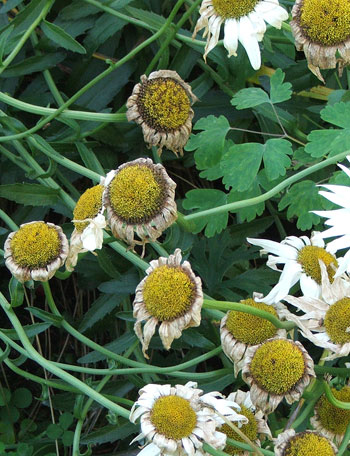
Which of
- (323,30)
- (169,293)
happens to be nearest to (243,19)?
(323,30)

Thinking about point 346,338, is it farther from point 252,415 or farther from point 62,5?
point 62,5

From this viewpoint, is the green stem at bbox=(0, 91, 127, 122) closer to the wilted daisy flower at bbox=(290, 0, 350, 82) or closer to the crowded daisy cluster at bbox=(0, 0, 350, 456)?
the crowded daisy cluster at bbox=(0, 0, 350, 456)

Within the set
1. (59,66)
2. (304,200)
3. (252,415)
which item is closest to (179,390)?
(252,415)

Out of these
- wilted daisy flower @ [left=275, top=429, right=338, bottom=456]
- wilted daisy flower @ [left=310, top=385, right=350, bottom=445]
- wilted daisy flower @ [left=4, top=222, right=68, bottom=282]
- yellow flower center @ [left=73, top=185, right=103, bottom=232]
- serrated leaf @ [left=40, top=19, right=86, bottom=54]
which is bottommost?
wilted daisy flower @ [left=310, top=385, right=350, bottom=445]

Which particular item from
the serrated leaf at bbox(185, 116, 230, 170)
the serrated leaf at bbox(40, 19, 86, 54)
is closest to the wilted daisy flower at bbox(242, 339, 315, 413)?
the serrated leaf at bbox(185, 116, 230, 170)

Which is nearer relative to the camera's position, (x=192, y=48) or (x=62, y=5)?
(x=192, y=48)

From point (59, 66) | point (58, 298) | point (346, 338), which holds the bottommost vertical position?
point (58, 298)

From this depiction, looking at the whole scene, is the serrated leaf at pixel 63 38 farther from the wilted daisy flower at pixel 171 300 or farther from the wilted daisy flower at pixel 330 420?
the wilted daisy flower at pixel 330 420
